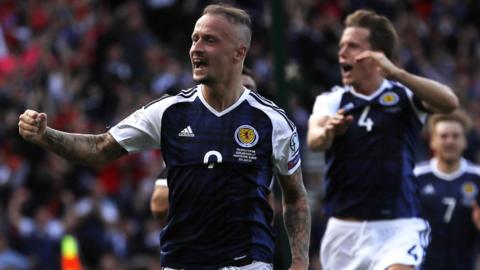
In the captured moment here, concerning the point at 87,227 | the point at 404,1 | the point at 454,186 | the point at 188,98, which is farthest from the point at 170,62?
the point at 188,98

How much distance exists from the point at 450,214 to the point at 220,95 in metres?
4.49

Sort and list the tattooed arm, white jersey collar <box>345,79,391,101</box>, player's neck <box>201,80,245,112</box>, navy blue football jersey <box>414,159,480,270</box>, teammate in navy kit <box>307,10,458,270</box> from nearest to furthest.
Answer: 1. player's neck <box>201,80,245,112</box>
2. the tattooed arm
3. teammate in navy kit <box>307,10,458,270</box>
4. white jersey collar <box>345,79,391,101</box>
5. navy blue football jersey <box>414,159,480,270</box>

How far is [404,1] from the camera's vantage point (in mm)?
22312

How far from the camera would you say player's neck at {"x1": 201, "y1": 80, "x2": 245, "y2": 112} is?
6613 mm

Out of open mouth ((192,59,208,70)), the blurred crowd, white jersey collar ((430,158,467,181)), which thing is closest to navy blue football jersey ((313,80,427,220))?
white jersey collar ((430,158,467,181))

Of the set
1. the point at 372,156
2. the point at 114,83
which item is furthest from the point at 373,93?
the point at 114,83

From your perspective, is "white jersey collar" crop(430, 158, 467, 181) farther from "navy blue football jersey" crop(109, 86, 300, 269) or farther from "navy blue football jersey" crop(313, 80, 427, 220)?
"navy blue football jersey" crop(109, 86, 300, 269)

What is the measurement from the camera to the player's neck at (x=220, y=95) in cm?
661

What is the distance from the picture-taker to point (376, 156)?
8.56 metres

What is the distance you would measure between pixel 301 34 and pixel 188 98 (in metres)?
12.8

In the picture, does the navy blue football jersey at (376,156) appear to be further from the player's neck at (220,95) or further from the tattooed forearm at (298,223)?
the player's neck at (220,95)

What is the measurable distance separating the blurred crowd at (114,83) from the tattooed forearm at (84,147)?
7.57 meters

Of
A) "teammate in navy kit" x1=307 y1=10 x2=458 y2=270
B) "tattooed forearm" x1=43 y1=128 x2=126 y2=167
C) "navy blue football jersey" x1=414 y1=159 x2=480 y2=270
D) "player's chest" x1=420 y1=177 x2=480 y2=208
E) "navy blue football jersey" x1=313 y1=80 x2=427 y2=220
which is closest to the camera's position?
"tattooed forearm" x1=43 y1=128 x2=126 y2=167

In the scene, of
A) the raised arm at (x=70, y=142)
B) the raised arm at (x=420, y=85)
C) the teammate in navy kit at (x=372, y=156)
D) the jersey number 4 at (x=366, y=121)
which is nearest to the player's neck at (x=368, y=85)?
the teammate in navy kit at (x=372, y=156)
